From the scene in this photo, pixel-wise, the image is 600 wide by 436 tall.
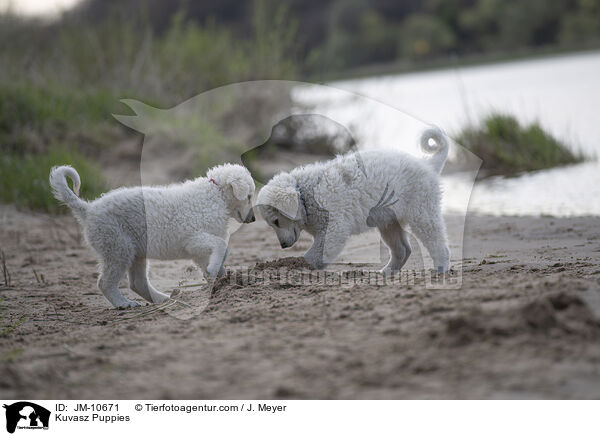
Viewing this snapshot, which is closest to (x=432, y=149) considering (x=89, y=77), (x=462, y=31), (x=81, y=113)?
(x=81, y=113)

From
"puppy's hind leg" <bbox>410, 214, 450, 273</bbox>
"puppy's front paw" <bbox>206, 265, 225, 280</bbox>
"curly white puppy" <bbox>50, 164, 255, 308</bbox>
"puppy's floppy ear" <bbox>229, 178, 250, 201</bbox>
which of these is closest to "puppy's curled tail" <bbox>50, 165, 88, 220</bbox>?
"curly white puppy" <bbox>50, 164, 255, 308</bbox>

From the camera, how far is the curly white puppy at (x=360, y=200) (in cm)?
608

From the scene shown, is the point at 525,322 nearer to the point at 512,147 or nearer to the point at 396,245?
the point at 396,245

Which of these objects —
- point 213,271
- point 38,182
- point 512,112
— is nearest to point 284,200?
point 213,271

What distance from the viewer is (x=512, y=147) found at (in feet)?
42.9

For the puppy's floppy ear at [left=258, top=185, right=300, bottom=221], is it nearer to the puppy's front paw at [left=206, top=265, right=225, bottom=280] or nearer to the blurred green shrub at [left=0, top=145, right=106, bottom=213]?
the puppy's front paw at [left=206, top=265, right=225, bottom=280]

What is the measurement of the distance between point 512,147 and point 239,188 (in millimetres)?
8410

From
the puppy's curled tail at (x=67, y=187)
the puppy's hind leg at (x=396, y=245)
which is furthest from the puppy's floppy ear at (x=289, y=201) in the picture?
the puppy's curled tail at (x=67, y=187)

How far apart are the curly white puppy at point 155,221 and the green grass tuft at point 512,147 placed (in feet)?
25.7

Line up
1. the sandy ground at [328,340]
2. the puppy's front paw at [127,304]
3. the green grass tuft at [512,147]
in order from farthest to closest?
Answer: the green grass tuft at [512,147] < the puppy's front paw at [127,304] < the sandy ground at [328,340]
